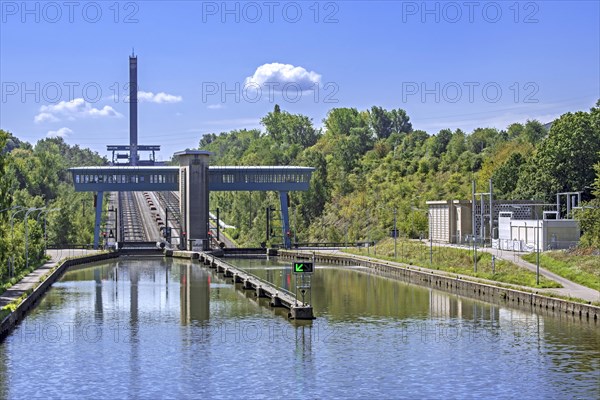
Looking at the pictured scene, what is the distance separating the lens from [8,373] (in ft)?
149

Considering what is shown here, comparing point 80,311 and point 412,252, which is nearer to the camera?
point 80,311

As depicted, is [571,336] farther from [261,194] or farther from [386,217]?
[261,194]

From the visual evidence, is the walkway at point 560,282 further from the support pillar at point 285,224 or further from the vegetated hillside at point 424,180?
the support pillar at point 285,224

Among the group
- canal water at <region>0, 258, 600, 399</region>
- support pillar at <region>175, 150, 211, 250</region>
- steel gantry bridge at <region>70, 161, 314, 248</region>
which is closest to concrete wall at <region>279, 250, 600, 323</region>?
canal water at <region>0, 258, 600, 399</region>

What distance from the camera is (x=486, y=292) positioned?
75.7 metres

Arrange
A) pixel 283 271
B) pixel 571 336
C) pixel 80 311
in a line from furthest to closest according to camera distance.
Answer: pixel 283 271
pixel 80 311
pixel 571 336

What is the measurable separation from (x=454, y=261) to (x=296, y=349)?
1929 inches

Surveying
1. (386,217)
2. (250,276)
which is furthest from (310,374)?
(386,217)

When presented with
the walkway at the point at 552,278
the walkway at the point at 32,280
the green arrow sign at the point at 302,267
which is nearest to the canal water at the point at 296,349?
the walkway at the point at 32,280

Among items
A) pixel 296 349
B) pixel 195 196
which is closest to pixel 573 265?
pixel 296 349

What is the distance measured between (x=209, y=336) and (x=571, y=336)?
1998 cm

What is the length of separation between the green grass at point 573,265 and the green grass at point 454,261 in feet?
7.61

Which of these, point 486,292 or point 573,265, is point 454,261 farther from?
point 486,292

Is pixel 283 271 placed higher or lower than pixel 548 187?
lower
